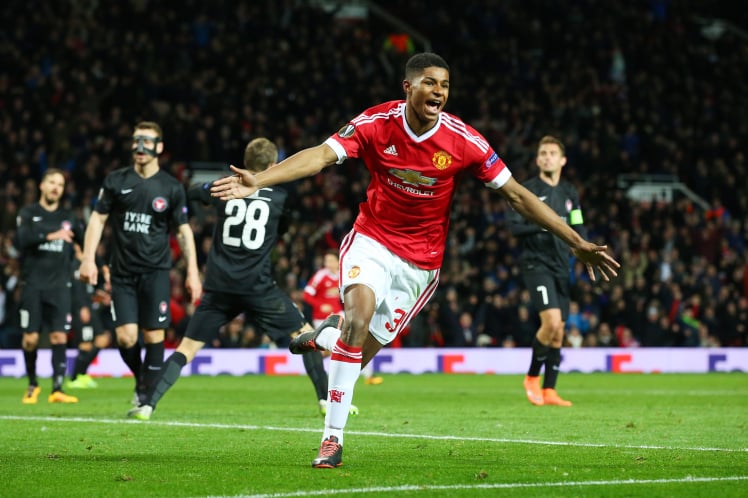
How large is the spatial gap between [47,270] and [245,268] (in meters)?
4.36

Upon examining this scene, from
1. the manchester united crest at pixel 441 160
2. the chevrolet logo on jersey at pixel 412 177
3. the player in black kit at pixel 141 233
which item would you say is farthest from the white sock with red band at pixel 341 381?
the player in black kit at pixel 141 233

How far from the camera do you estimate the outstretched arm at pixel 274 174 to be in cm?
602

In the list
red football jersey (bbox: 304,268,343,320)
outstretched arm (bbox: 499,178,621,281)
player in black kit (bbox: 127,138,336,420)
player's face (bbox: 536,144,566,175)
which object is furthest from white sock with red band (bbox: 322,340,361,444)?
red football jersey (bbox: 304,268,343,320)

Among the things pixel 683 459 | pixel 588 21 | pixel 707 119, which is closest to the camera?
pixel 683 459

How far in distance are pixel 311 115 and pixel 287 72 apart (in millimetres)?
1384

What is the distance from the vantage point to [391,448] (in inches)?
305

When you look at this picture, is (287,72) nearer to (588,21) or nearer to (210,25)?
(210,25)

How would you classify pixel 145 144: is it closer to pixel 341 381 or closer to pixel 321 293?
pixel 341 381

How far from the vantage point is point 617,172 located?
94.6 ft

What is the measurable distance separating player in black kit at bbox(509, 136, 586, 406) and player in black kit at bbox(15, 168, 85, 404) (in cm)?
525

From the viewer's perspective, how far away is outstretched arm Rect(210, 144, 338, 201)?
602 centimetres

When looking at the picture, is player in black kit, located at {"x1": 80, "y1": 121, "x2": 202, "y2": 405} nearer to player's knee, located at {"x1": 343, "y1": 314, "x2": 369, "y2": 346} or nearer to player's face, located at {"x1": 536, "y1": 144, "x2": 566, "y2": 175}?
player's face, located at {"x1": 536, "y1": 144, "x2": 566, "y2": 175}

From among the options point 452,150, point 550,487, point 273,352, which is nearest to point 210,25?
point 273,352

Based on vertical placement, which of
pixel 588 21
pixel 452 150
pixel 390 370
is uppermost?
pixel 588 21
